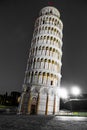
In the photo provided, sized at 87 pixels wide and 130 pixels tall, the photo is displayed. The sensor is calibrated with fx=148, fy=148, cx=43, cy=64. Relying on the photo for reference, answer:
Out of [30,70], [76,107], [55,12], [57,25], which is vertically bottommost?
[76,107]

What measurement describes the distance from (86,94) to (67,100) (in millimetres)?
16247

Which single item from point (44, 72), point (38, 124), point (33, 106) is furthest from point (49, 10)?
point (38, 124)

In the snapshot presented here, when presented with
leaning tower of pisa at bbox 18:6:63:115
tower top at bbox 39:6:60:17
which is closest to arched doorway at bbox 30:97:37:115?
leaning tower of pisa at bbox 18:6:63:115

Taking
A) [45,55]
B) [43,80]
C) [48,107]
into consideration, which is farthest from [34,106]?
[45,55]

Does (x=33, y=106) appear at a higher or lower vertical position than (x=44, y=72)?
lower

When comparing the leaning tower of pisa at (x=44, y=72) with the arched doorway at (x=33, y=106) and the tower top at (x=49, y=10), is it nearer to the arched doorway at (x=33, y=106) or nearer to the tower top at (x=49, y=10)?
the arched doorway at (x=33, y=106)

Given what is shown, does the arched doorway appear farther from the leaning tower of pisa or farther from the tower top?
the tower top

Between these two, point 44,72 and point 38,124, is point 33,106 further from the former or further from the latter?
point 38,124

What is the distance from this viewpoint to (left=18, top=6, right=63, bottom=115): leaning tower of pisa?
35844mm

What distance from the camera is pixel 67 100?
221 ft

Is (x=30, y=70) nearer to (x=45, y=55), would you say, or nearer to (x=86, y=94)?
(x=45, y=55)

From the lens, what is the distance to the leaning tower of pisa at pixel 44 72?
1411 inches

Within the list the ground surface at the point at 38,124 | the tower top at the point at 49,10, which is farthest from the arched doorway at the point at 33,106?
the tower top at the point at 49,10

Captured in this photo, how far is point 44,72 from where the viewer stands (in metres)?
38.3
